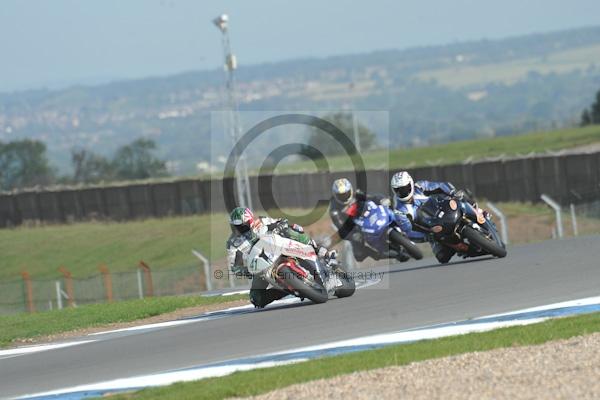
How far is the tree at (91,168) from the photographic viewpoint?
10394 cm

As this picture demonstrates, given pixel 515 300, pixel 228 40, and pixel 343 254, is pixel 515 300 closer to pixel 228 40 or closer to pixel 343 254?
pixel 343 254

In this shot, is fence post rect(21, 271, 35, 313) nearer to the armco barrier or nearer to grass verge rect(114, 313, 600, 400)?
the armco barrier

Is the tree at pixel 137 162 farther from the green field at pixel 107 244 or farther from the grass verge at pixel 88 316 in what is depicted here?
the grass verge at pixel 88 316

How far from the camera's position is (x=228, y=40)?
1574 inches

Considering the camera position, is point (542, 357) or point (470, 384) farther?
point (542, 357)

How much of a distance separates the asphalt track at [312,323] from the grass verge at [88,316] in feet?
8.14

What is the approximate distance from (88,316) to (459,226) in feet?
19.5

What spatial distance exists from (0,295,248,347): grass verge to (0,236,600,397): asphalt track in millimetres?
2480

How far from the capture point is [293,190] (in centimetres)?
5234

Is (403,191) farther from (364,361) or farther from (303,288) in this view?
(364,361)

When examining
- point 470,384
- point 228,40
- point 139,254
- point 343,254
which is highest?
point 228,40

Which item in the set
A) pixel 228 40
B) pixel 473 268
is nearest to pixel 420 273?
pixel 473 268

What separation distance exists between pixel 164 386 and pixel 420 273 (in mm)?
8733

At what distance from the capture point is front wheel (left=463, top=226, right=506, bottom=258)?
59.7 ft
